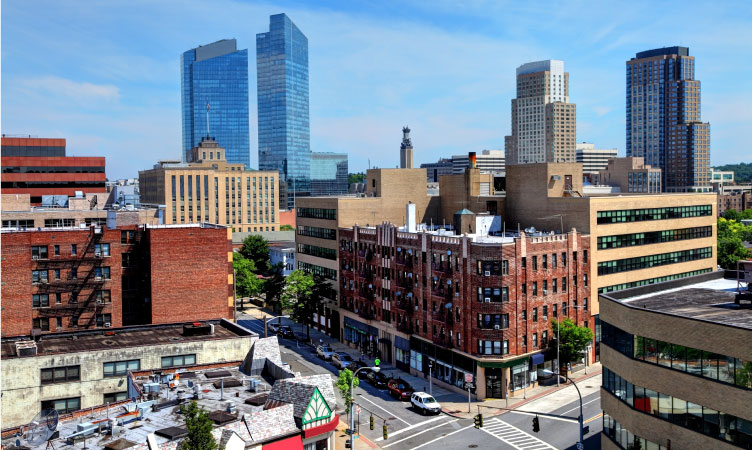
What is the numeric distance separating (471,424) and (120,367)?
34.1 m

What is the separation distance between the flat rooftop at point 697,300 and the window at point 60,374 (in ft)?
138

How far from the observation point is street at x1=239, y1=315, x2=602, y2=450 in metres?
62.2

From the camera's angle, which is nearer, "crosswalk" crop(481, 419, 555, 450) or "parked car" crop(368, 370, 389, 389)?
"crosswalk" crop(481, 419, 555, 450)

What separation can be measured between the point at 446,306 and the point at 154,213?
51.1m

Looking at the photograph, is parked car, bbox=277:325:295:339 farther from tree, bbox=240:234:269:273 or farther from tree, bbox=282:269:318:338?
tree, bbox=240:234:269:273

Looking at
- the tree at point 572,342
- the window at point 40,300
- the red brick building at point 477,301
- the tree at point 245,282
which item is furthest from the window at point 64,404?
the tree at point 245,282

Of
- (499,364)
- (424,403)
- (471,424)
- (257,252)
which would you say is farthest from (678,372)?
(257,252)

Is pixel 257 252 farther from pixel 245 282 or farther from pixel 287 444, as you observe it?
pixel 287 444

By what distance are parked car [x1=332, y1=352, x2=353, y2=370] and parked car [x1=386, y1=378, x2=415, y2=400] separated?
11.7m

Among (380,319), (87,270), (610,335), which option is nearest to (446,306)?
(380,319)

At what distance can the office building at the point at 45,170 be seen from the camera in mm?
153375

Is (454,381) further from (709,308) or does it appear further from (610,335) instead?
(709,308)

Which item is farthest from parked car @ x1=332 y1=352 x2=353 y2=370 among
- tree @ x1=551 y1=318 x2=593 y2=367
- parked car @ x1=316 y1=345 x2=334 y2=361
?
tree @ x1=551 y1=318 x2=593 y2=367

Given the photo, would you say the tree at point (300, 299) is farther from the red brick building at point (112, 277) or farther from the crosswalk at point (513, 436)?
the crosswalk at point (513, 436)
